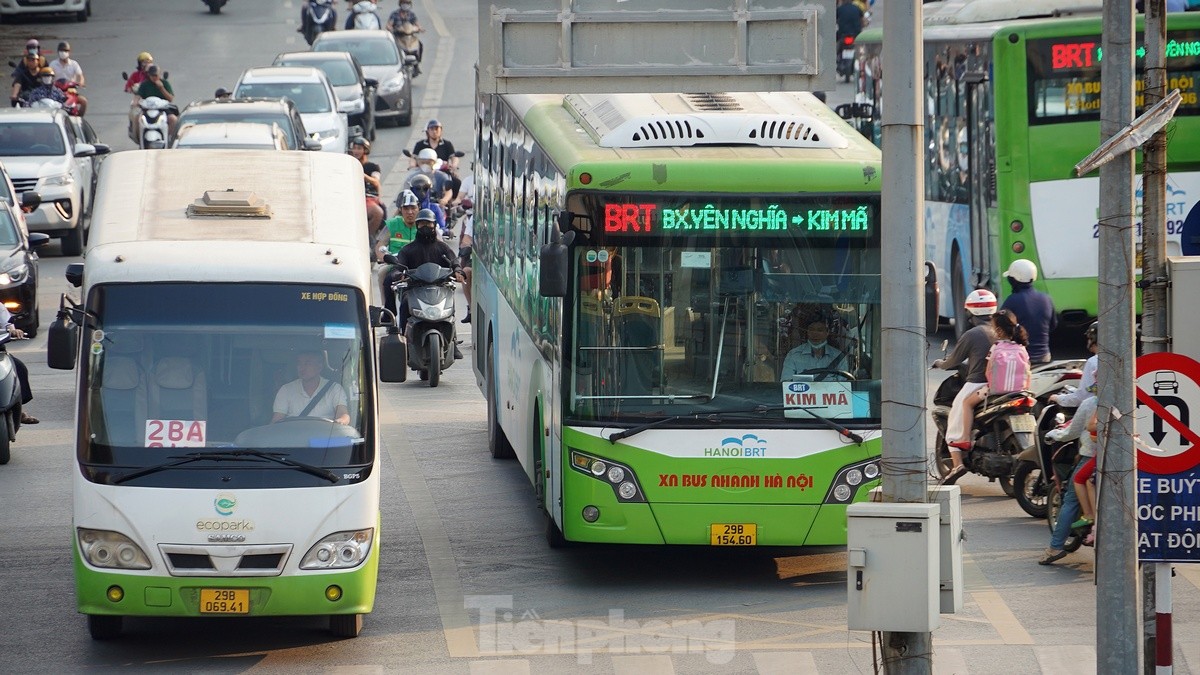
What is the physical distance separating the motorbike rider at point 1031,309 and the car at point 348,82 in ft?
75.2

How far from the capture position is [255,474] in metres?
11.2

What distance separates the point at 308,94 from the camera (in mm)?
36312

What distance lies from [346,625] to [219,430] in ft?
4.50

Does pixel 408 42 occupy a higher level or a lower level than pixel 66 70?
higher

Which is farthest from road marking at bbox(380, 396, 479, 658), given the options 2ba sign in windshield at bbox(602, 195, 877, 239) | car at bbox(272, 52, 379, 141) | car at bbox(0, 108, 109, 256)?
car at bbox(272, 52, 379, 141)

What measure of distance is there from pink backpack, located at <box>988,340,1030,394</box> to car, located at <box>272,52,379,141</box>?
83.8 ft

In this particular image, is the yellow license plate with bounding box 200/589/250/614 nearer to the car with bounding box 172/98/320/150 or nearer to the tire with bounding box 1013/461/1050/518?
the tire with bounding box 1013/461/1050/518

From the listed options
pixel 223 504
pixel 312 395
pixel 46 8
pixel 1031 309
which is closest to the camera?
pixel 223 504

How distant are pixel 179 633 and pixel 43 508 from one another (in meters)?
3.93

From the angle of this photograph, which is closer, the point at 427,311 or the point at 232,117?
the point at 427,311

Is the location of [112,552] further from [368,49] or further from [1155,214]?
[368,49]

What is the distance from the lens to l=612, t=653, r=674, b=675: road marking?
1121 centimetres

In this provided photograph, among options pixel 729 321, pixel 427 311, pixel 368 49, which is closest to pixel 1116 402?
pixel 729 321

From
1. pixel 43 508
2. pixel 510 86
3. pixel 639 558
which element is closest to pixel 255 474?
pixel 510 86
